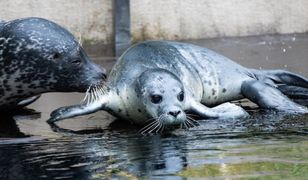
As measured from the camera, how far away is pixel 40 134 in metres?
5.33

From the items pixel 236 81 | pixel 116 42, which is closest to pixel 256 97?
pixel 236 81

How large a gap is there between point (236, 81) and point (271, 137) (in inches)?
57.4

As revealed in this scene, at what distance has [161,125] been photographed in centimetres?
529

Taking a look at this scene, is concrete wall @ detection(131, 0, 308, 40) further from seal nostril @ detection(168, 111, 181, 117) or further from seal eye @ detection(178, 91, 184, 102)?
seal nostril @ detection(168, 111, 181, 117)

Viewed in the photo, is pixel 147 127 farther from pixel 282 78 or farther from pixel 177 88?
pixel 282 78

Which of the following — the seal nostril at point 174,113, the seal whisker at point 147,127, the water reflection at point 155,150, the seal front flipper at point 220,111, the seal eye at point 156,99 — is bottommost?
the water reflection at point 155,150

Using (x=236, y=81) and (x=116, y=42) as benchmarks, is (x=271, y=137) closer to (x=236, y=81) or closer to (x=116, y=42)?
(x=236, y=81)

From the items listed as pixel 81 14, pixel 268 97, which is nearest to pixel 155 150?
pixel 268 97

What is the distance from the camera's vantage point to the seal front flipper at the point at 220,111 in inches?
223

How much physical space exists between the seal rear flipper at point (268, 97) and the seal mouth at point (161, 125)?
0.66 metres

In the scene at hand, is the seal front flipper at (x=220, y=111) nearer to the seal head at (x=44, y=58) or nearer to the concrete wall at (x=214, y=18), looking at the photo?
the seal head at (x=44, y=58)

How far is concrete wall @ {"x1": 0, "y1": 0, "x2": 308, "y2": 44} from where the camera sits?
10.0 meters

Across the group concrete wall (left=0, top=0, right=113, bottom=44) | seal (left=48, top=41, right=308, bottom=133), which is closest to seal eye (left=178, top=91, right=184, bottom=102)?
seal (left=48, top=41, right=308, bottom=133)

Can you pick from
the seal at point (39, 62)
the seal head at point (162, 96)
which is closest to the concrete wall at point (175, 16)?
the seal at point (39, 62)
